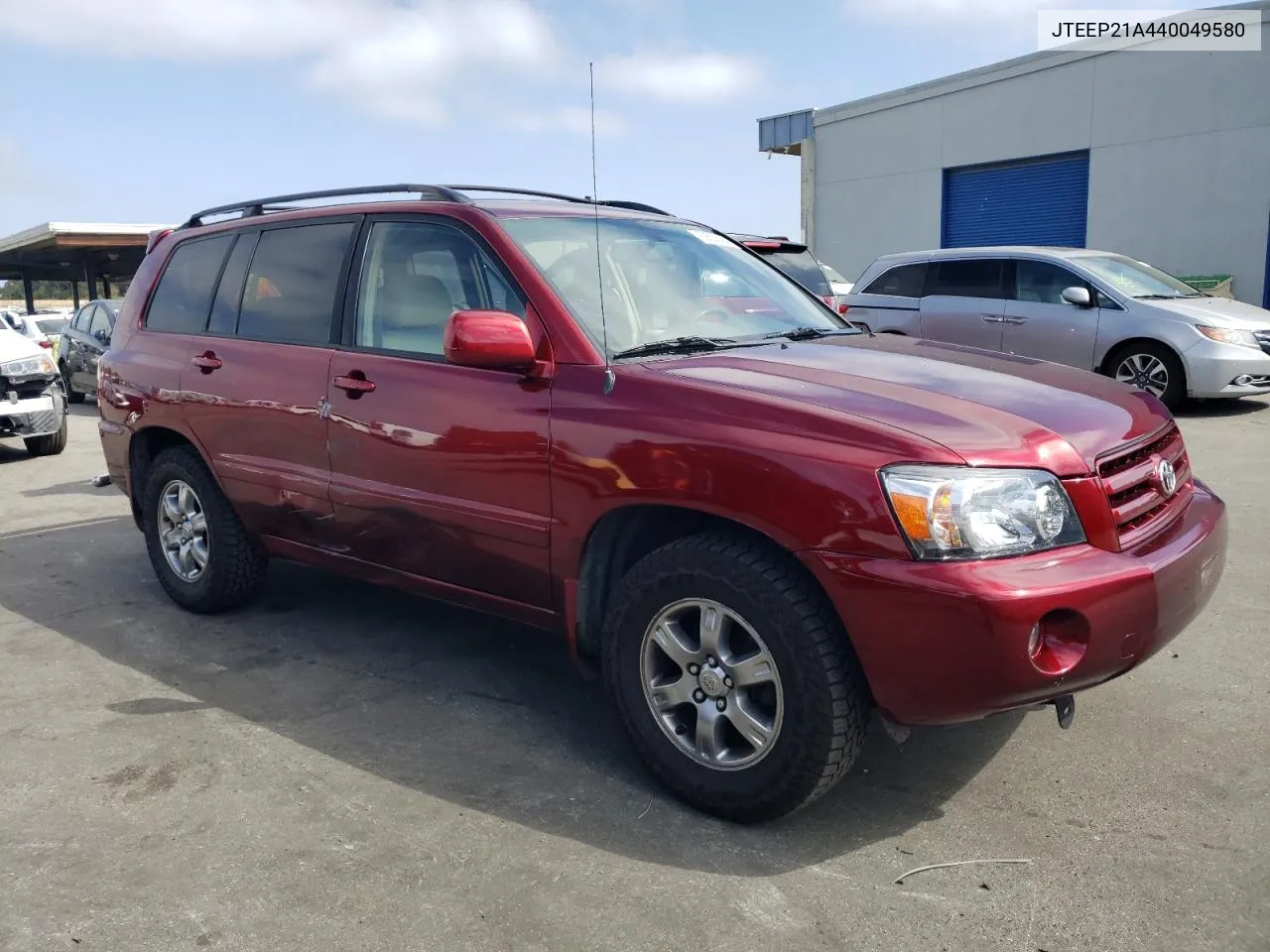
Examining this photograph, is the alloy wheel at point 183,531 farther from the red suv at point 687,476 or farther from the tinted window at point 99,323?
the tinted window at point 99,323

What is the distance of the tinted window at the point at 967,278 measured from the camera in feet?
36.5

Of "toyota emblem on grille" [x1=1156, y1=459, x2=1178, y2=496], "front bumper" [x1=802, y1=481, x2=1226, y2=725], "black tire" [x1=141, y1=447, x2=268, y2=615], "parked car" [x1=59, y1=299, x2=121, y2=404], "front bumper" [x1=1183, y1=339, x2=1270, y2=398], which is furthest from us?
"parked car" [x1=59, y1=299, x2=121, y2=404]

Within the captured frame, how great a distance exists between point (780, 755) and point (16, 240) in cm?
2924

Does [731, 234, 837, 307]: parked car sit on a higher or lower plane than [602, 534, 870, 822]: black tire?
higher

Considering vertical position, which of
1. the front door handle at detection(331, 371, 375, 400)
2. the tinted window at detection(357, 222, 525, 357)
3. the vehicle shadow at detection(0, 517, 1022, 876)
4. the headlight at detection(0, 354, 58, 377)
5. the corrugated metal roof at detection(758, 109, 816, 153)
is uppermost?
the corrugated metal roof at detection(758, 109, 816, 153)

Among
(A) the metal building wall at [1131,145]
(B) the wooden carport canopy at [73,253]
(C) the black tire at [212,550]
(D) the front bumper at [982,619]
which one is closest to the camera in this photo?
(D) the front bumper at [982,619]

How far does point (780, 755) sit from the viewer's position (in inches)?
111

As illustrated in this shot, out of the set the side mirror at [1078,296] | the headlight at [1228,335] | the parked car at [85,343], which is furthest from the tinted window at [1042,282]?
the parked car at [85,343]

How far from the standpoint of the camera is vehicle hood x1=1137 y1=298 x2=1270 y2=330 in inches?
400

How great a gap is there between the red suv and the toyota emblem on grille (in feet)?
0.05

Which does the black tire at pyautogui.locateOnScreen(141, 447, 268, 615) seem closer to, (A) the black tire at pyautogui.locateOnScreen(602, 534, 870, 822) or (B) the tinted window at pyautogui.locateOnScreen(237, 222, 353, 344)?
(B) the tinted window at pyautogui.locateOnScreen(237, 222, 353, 344)

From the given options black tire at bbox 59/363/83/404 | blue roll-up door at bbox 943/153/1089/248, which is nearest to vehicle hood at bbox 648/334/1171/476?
black tire at bbox 59/363/83/404

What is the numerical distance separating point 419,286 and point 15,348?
792cm

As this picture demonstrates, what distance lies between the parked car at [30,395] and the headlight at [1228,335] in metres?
10.8
